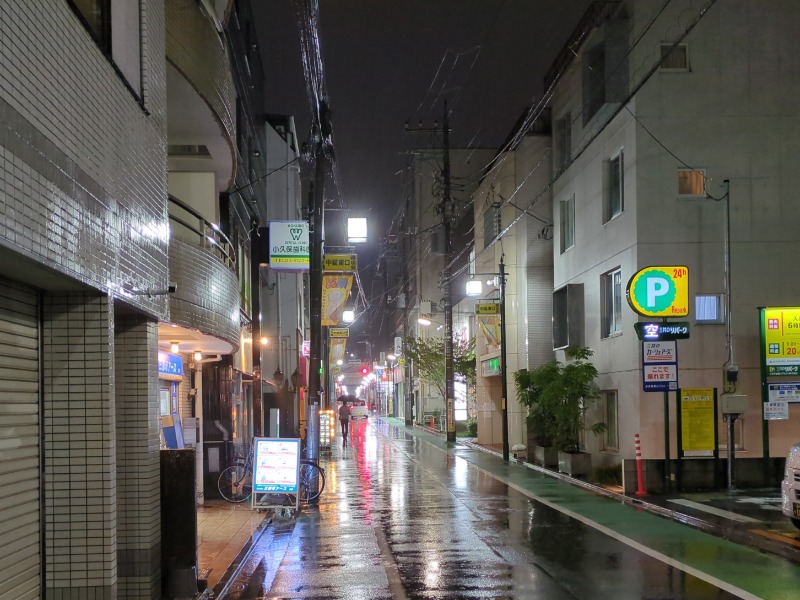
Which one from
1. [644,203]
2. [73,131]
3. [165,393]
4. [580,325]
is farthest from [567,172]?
[73,131]

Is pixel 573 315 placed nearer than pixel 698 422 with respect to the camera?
No

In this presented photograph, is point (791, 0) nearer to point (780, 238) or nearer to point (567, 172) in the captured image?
point (780, 238)

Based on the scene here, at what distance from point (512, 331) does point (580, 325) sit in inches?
357

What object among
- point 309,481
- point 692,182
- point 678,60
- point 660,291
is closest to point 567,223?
point 692,182

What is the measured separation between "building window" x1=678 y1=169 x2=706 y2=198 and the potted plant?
17.3 ft

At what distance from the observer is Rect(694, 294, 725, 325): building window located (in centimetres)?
2118

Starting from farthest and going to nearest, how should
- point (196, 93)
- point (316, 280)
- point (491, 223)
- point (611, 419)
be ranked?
point (491, 223), point (611, 419), point (316, 280), point (196, 93)

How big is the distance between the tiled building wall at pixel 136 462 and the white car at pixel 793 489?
9.22 metres

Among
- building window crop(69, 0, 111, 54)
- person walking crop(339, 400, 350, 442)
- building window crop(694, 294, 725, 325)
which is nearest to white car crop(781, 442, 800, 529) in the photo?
building window crop(694, 294, 725, 325)

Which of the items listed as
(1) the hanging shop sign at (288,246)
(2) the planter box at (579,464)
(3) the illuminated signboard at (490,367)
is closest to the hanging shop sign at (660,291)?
(2) the planter box at (579,464)

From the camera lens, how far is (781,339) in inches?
780

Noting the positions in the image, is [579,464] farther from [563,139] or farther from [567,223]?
[563,139]

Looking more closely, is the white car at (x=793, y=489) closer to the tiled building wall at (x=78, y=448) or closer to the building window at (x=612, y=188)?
the tiled building wall at (x=78, y=448)

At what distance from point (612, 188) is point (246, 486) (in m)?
12.7
